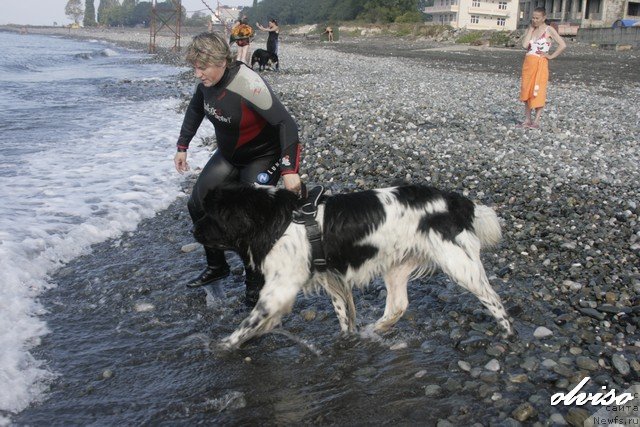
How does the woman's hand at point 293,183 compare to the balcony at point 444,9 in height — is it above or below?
below

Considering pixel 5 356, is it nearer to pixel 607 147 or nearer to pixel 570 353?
pixel 570 353

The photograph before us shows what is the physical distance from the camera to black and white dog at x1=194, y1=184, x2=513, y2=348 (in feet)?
13.4

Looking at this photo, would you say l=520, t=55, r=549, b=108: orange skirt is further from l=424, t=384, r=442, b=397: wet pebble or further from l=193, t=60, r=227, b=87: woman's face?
l=424, t=384, r=442, b=397: wet pebble

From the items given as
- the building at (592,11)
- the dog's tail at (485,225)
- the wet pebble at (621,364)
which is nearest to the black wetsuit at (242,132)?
the dog's tail at (485,225)

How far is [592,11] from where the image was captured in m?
76.1

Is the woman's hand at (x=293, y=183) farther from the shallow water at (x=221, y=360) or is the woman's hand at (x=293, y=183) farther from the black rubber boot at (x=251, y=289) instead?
the shallow water at (x=221, y=360)

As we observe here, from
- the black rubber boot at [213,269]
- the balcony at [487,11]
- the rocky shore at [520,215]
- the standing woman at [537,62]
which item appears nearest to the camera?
the rocky shore at [520,215]

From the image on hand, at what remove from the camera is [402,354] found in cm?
427

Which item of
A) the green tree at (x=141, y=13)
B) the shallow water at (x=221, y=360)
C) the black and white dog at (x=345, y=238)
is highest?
the green tree at (x=141, y=13)

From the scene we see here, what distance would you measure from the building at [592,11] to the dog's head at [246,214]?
256 ft

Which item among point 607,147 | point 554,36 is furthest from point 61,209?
point 554,36

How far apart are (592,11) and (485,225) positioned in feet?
276

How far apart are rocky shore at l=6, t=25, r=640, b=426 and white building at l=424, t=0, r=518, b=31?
81089mm

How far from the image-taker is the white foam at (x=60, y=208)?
430 cm
